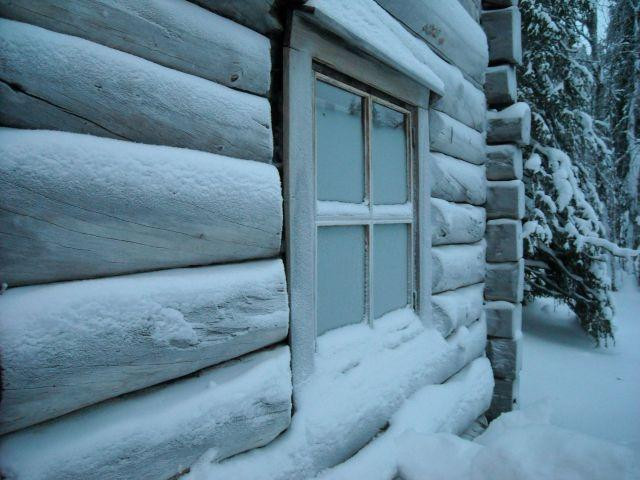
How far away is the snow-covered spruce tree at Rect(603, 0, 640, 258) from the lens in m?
11.8

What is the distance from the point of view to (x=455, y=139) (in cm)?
253

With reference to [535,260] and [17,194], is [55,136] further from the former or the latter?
[535,260]

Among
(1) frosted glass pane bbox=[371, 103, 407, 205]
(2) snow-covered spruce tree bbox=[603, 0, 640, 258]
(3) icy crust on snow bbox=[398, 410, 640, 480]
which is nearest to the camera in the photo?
(3) icy crust on snow bbox=[398, 410, 640, 480]

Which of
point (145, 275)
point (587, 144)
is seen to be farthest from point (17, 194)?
point (587, 144)

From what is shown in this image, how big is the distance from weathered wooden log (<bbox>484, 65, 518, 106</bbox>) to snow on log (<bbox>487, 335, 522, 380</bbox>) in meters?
1.77

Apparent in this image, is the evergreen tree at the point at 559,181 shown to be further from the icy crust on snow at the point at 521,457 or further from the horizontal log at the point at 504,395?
the icy crust on snow at the point at 521,457

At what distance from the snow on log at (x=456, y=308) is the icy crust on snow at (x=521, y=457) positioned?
0.77m

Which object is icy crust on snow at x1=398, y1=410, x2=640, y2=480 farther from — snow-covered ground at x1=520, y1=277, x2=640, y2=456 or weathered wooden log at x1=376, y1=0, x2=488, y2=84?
weathered wooden log at x1=376, y1=0, x2=488, y2=84

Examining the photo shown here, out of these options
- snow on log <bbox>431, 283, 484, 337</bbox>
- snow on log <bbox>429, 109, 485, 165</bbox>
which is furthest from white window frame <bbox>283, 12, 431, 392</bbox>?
snow on log <bbox>431, 283, 484, 337</bbox>

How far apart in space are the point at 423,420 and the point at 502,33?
9.05ft

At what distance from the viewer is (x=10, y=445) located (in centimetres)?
74

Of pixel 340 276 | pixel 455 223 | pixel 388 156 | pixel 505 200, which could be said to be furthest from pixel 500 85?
pixel 340 276

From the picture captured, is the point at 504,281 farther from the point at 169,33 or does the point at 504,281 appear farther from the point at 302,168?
the point at 169,33

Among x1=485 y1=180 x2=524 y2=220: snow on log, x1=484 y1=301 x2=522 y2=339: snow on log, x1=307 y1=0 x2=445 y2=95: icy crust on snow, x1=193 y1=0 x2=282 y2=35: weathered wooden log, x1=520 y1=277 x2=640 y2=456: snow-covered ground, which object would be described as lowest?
x1=520 y1=277 x2=640 y2=456: snow-covered ground
